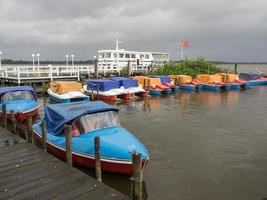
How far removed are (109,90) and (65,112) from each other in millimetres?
18817

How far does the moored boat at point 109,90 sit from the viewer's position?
29422 mm

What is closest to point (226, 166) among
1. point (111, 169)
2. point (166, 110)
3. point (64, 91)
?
point (111, 169)

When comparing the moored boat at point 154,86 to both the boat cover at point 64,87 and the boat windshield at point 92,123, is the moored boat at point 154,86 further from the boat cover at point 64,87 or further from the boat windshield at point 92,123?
the boat windshield at point 92,123

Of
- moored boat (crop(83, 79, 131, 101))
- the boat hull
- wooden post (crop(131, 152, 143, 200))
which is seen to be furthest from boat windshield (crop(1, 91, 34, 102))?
wooden post (crop(131, 152, 143, 200))

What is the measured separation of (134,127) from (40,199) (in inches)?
471

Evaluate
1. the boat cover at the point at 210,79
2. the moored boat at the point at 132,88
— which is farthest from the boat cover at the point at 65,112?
the boat cover at the point at 210,79

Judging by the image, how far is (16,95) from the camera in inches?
754

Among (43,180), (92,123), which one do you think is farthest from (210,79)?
(43,180)

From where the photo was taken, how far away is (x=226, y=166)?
11758mm

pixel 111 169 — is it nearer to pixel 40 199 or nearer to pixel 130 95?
pixel 40 199

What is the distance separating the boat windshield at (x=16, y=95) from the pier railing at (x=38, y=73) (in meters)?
13.5

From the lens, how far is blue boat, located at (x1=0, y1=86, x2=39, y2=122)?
18125 millimetres

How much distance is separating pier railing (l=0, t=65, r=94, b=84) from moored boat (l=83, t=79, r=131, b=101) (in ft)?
23.5

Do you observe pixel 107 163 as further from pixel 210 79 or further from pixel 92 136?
pixel 210 79
